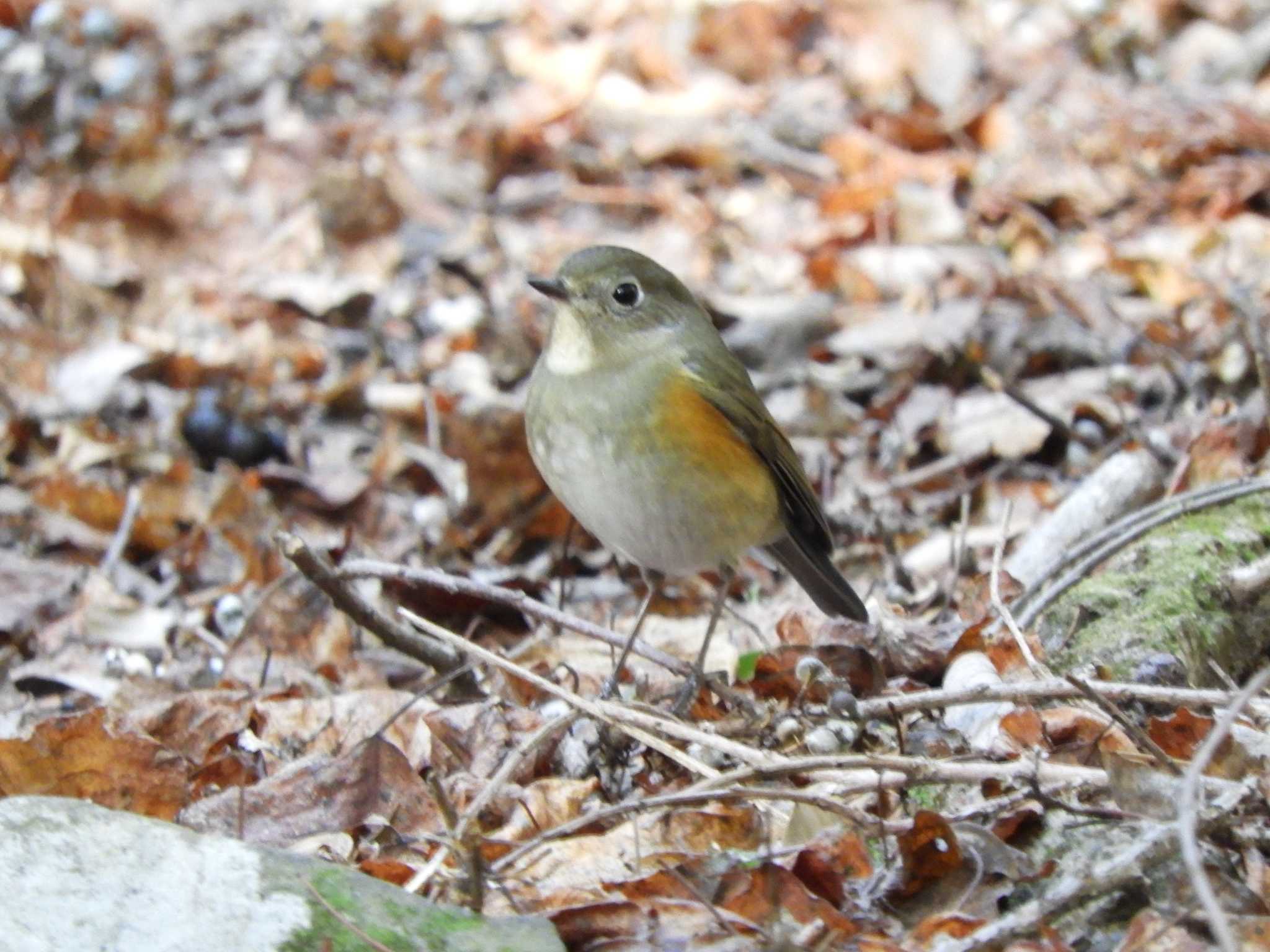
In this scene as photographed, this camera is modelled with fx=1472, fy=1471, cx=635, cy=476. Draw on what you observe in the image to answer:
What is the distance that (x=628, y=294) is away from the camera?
3.70m

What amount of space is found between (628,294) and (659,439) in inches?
18.9

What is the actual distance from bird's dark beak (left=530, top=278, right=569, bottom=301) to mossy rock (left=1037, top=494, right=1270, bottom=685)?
4.54 feet

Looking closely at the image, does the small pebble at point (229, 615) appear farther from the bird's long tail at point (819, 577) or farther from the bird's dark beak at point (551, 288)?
the bird's long tail at point (819, 577)

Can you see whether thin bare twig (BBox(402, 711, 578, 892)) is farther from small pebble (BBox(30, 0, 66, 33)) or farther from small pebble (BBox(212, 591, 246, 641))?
small pebble (BBox(30, 0, 66, 33))

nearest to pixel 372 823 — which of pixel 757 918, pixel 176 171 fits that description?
pixel 757 918

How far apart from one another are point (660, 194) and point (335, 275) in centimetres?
180

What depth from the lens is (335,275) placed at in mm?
7219

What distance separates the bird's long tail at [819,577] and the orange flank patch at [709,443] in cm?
31

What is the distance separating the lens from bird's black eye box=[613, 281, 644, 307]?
3688mm

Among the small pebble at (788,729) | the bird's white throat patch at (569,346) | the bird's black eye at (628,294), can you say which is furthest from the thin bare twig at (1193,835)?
the bird's black eye at (628,294)

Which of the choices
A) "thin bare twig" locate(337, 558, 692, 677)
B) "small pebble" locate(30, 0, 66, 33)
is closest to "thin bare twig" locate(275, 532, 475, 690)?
"thin bare twig" locate(337, 558, 692, 677)

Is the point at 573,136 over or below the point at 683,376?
below

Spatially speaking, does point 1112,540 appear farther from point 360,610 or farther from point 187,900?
point 187,900

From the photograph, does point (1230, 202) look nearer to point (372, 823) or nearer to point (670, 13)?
point (670, 13)
